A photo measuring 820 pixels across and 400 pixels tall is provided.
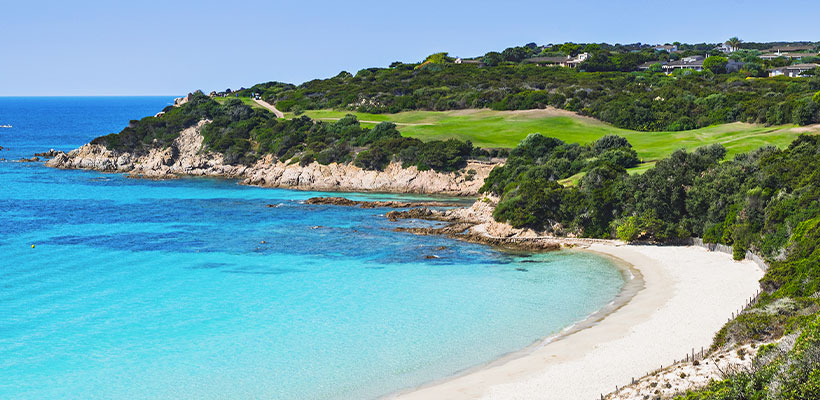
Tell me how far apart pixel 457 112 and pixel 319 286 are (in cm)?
7548

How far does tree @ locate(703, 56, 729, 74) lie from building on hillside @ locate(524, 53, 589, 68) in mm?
25717

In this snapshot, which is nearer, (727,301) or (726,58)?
(727,301)

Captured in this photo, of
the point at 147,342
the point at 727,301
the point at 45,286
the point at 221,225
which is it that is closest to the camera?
the point at 147,342

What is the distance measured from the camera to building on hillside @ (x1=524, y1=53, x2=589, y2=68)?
6181 inches

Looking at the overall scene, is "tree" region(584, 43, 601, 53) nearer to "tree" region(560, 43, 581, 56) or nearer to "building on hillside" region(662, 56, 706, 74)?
"tree" region(560, 43, 581, 56)

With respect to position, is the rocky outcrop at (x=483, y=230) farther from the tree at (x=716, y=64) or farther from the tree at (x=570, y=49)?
the tree at (x=570, y=49)

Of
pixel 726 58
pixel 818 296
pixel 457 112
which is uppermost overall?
pixel 726 58

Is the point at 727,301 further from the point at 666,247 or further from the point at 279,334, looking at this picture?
the point at 279,334

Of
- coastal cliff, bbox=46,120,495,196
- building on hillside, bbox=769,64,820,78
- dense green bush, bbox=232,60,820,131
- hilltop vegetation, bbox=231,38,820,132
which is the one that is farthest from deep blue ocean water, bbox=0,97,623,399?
building on hillside, bbox=769,64,820,78

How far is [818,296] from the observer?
2597 cm

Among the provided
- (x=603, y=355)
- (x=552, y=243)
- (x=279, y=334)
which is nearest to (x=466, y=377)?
(x=603, y=355)

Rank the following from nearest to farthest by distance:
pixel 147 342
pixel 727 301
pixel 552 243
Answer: pixel 147 342 < pixel 727 301 < pixel 552 243

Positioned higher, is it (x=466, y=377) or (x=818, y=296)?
(x=818, y=296)

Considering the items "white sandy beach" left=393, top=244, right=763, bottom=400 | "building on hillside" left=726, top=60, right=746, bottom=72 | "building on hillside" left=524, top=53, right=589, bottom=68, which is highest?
"building on hillside" left=524, top=53, right=589, bottom=68
